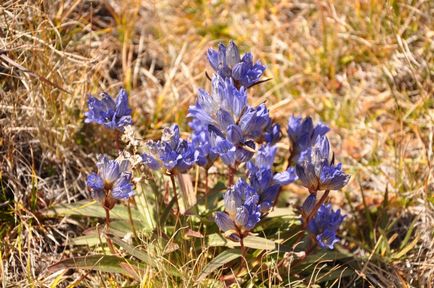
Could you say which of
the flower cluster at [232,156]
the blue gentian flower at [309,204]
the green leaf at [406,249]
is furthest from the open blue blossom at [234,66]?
the green leaf at [406,249]

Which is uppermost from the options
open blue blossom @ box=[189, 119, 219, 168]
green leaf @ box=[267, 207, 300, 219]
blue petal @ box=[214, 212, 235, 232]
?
open blue blossom @ box=[189, 119, 219, 168]

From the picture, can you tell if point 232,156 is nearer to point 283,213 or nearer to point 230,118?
point 230,118

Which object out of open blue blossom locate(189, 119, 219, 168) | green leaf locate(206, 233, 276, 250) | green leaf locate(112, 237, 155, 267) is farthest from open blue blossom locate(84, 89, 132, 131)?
green leaf locate(206, 233, 276, 250)

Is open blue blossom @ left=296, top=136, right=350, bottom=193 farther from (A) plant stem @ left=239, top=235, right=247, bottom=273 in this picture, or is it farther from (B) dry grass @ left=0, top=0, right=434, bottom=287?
(B) dry grass @ left=0, top=0, right=434, bottom=287

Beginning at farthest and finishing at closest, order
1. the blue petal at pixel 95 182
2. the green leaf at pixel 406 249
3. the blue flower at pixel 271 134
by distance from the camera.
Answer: the green leaf at pixel 406 249
the blue flower at pixel 271 134
the blue petal at pixel 95 182

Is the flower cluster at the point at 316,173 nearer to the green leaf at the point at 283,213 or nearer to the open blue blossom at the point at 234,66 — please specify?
the green leaf at the point at 283,213

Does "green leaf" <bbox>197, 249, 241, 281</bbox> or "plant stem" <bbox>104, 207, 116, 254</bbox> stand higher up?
"plant stem" <bbox>104, 207, 116, 254</bbox>

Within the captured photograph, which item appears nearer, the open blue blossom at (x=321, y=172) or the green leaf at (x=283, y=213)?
the open blue blossom at (x=321, y=172)
